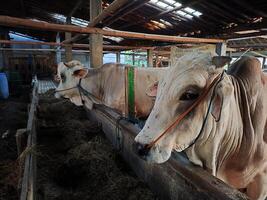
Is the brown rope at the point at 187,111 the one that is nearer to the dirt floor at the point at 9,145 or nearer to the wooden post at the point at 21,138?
the wooden post at the point at 21,138

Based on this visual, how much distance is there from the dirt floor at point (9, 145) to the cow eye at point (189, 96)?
71.5 inches

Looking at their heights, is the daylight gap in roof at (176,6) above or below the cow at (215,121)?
above

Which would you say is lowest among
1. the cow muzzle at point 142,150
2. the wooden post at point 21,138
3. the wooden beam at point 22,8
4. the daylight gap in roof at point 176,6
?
the wooden post at point 21,138

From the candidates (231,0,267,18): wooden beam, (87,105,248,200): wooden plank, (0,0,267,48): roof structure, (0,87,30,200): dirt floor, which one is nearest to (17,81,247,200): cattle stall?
(87,105,248,200): wooden plank

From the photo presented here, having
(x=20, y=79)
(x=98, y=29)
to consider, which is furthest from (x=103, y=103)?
(x=20, y=79)

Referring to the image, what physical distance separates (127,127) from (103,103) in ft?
3.42

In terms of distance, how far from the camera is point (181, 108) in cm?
102

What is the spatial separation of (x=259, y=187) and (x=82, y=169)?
4.71 ft

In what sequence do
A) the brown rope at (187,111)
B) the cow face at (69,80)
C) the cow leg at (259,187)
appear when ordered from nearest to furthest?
the brown rope at (187,111) < the cow leg at (259,187) < the cow face at (69,80)

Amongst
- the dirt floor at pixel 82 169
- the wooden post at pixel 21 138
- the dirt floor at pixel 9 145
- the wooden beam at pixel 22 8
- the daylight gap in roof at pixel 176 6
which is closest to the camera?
the dirt floor at pixel 82 169

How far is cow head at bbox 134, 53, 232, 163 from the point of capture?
1007mm

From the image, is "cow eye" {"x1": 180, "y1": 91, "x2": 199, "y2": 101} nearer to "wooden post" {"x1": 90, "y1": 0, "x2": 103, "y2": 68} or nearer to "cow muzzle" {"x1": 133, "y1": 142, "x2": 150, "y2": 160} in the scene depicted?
"cow muzzle" {"x1": 133, "y1": 142, "x2": 150, "y2": 160}

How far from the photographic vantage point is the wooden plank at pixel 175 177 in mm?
1033

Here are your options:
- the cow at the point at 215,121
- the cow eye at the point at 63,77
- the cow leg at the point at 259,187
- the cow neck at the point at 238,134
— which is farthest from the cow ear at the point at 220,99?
the cow eye at the point at 63,77
